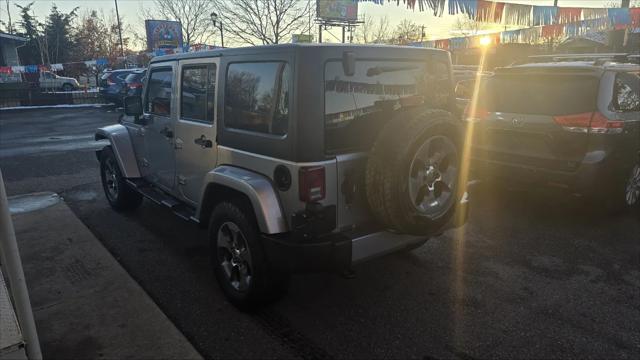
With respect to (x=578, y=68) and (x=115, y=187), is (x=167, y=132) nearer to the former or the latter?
(x=115, y=187)

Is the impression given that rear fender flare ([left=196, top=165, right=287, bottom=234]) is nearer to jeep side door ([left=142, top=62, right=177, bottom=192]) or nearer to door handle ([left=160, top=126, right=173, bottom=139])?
door handle ([left=160, top=126, right=173, bottom=139])

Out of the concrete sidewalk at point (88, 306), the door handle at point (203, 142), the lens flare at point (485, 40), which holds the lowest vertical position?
the concrete sidewalk at point (88, 306)

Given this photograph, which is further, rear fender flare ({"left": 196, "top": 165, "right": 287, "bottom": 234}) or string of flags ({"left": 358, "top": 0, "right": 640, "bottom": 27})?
string of flags ({"left": 358, "top": 0, "right": 640, "bottom": 27})

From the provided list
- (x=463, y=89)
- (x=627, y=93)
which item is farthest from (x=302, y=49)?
(x=463, y=89)

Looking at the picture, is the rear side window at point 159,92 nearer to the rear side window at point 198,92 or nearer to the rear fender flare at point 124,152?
the rear side window at point 198,92

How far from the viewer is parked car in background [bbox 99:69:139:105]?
1895 cm

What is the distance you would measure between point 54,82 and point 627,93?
33103mm

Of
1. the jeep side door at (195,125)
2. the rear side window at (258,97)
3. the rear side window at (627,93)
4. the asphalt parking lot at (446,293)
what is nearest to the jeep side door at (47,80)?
the asphalt parking lot at (446,293)

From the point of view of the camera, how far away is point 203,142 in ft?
12.2

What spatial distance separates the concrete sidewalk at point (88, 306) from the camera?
286 cm

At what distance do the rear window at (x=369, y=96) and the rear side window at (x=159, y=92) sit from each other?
206 cm

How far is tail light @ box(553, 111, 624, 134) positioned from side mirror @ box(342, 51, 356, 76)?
3012 millimetres

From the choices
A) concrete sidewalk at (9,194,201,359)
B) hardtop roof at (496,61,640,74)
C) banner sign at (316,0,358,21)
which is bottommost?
concrete sidewalk at (9,194,201,359)

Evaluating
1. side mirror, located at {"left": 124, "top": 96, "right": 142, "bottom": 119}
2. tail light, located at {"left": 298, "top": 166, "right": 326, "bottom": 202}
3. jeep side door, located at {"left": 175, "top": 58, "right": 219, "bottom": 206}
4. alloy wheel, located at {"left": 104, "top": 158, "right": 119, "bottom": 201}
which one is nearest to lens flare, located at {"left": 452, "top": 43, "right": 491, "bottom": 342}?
tail light, located at {"left": 298, "top": 166, "right": 326, "bottom": 202}
